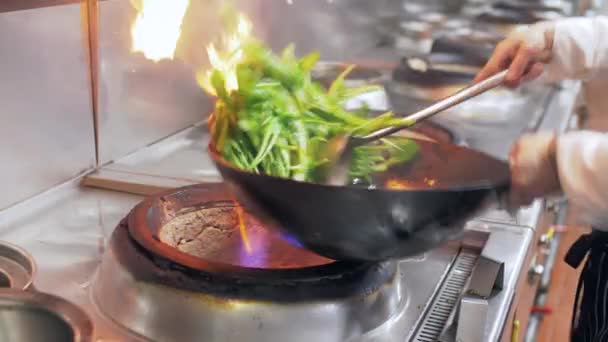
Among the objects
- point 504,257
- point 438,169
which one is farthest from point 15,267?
point 504,257

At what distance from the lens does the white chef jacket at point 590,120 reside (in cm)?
75

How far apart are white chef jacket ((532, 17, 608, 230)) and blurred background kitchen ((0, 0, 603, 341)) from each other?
17 cm

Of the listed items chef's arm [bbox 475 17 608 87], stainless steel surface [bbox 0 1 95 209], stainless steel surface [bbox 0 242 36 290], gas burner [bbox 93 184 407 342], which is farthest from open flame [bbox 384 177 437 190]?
stainless steel surface [bbox 0 1 95 209]

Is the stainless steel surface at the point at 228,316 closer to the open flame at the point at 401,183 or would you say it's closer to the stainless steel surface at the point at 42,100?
the open flame at the point at 401,183

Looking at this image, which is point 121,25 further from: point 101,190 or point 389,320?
point 389,320

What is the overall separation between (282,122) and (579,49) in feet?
2.04

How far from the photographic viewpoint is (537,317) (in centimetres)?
209

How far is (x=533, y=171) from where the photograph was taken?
759 millimetres

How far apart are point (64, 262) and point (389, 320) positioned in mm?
453

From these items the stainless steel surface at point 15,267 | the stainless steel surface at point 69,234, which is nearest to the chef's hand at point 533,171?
the stainless steel surface at point 69,234

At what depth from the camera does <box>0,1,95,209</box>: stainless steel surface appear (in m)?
1.04

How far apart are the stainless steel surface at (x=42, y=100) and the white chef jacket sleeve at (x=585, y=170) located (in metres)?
0.77

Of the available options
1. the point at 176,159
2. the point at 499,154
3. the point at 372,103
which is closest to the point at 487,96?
the point at 499,154

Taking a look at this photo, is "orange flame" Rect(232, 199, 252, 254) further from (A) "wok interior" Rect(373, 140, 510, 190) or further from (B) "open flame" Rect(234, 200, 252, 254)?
(A) "wok interior" Rect(373, 140, 510, 190)
